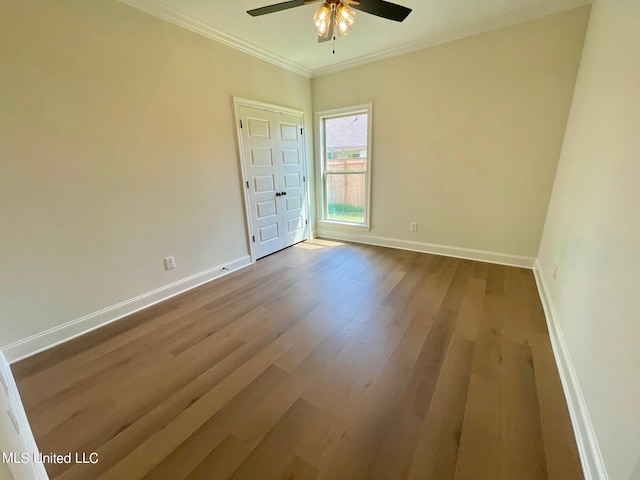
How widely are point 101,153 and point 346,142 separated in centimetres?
312

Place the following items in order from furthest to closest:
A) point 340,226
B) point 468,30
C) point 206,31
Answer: point 340,226 → point 468,30 → point 206,31

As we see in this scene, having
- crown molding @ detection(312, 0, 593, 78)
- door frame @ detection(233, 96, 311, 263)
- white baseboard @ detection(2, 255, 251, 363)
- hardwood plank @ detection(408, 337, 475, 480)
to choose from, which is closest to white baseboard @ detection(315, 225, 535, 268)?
door frame @ detection(233, 96, 311, 263)

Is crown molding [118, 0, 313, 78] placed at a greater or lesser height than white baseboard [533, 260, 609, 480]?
greater

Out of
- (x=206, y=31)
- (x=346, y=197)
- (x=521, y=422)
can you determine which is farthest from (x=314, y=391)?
(x=206, y=31)

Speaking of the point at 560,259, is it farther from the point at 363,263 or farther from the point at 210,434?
the point at 210,434

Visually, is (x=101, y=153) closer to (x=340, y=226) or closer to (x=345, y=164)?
(x=345, y=164)

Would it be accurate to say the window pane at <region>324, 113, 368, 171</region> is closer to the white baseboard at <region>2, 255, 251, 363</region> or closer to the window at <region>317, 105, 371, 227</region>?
the window at <region>317, 105, 371, 227</region>

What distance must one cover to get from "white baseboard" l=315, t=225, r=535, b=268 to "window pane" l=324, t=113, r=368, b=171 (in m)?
1.08

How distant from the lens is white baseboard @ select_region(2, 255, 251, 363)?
74.9 inches

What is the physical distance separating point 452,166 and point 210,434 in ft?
11.7

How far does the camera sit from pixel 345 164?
426cm

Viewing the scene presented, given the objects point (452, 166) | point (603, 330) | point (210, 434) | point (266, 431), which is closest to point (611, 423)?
point (603, 330)

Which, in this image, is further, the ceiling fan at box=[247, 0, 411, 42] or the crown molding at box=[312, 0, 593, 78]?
the crown molding at box=[312, 0, 593, 78]

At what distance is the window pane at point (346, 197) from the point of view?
423 centimetres
